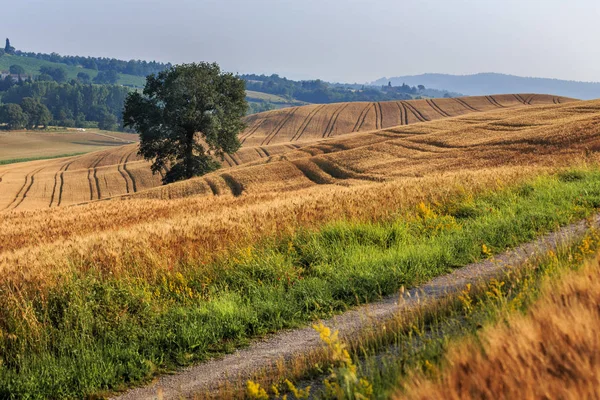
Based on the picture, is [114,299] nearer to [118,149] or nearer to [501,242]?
[501,242]

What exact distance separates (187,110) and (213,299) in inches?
1639

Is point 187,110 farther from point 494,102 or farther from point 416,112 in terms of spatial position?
point 494,102

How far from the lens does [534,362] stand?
2.40 m

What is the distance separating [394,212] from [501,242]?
103 inches

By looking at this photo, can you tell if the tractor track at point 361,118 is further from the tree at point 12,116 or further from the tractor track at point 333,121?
the tree at point 12,116

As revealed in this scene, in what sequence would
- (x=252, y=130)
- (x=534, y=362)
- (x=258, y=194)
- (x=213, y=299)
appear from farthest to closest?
(x=252, y=130), (x=258, y=194), (x=213, y=299), (x=534, y=362)

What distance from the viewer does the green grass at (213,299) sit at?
5.66 metres

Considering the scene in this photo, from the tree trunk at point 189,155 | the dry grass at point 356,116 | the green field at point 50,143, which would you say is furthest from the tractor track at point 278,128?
the green field at point 50,143

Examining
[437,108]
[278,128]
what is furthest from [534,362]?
[437,108]

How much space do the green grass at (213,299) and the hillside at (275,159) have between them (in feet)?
89.5

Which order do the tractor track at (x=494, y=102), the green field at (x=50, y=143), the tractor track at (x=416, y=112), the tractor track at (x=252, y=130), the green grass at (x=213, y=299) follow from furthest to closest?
the green field at (x=50, y=143) < the tractor track at (x=494, y=102) < the tractor track at (x=416, y=112) < the tractor track at (x=252, y=130) < the green grass at (x=213, y=299)

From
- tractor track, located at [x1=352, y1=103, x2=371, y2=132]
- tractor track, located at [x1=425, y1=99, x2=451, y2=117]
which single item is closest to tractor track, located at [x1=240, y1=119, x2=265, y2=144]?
tractor track, located at [x1=352, y1=103, x2=371, y2=132]

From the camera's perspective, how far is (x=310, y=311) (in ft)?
21.4

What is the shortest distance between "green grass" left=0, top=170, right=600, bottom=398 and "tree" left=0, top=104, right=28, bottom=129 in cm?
19227
